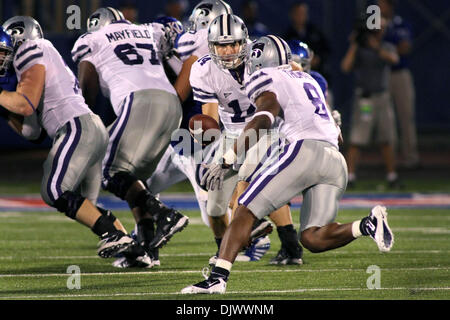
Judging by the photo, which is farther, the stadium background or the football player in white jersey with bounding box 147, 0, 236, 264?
the stadium background

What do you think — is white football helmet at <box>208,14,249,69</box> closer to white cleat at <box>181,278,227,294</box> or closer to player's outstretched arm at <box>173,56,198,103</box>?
player's outstretched arm at <box>173,56,198,103</box>

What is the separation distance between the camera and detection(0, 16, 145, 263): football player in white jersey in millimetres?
5949

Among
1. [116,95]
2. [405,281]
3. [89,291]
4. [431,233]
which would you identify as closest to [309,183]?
[405,281]

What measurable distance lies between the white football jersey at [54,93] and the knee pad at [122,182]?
47cm

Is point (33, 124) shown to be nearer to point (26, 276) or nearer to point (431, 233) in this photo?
point (26, 276)

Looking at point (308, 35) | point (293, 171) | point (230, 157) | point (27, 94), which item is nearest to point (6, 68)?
point (27, 94)

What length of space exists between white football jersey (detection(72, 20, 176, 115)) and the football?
773mm

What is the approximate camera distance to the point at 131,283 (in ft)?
19.0

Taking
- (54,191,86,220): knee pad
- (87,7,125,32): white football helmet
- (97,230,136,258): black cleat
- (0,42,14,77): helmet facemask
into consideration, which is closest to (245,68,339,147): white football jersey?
(97,230,136,258): black cleat

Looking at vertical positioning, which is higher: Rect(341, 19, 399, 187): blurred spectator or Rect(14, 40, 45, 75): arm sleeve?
Rect(14, 40, 45, 75): arm sleeve

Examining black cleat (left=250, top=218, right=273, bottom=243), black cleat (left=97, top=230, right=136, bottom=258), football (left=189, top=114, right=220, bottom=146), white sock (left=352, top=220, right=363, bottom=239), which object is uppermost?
football (left=189, top=114, right=220, bottom=146)

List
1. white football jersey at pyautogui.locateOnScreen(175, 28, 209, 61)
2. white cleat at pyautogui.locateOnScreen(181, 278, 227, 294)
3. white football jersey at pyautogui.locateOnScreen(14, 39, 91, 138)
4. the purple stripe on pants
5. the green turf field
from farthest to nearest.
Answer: white football jersey at pyautogui.locateOnScreen(175, 28, 209, 61) < white football jersey at pyautogui.locateOnScreen(14, 39, 91, 138) < the green turf field < the purple stripe on pants < white cleat at pyautogui.locateOnScreen(181, 278, 227, 294)

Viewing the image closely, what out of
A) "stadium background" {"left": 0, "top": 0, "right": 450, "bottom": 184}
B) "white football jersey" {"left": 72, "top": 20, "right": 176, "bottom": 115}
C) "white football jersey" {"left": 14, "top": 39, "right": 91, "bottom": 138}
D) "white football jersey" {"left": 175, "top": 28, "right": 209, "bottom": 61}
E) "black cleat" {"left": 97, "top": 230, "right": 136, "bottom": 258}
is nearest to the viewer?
"black cleat" {"left": 97, "top": 230, "right": 136, "bottom": 258}
